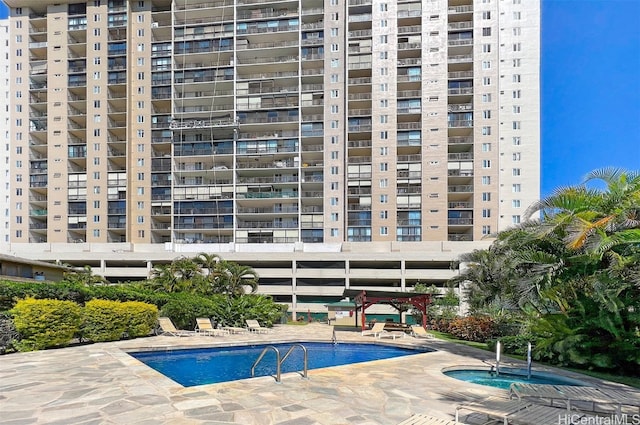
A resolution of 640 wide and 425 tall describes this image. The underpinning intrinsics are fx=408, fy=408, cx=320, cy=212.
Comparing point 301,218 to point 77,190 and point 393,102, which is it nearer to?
point 393,102

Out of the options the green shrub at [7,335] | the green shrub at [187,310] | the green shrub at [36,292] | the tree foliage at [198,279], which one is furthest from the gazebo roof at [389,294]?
the green shrub at [7,335]

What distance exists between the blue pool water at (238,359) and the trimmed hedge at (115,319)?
2646 millimetres

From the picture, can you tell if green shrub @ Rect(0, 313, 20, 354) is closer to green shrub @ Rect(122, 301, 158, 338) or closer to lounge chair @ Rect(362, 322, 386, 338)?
green shrub @ Rect(122, 301, 158, 338)

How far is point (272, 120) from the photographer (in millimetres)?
51719

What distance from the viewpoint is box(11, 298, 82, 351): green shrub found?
46.5 ft

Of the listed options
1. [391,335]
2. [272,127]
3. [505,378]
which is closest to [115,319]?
[391,335]

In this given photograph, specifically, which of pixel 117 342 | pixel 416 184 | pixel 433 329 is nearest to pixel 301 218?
pixel 416 184

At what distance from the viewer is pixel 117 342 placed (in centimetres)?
1705

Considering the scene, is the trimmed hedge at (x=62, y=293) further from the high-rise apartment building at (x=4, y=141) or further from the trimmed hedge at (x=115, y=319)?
the high-rise apartment building at (x=4, y=141)

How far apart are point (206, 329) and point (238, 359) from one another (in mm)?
6329

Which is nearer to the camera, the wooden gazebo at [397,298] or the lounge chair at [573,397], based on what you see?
the lounge chair at [573,397]

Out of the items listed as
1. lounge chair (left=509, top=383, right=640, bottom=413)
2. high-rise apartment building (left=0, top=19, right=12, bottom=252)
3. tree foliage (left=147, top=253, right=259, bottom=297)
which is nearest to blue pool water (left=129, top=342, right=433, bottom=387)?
lounge chair (left=509, top=383, right=640, bottom=413)

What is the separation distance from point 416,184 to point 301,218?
14.6 m

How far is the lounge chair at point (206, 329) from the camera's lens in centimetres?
2102
